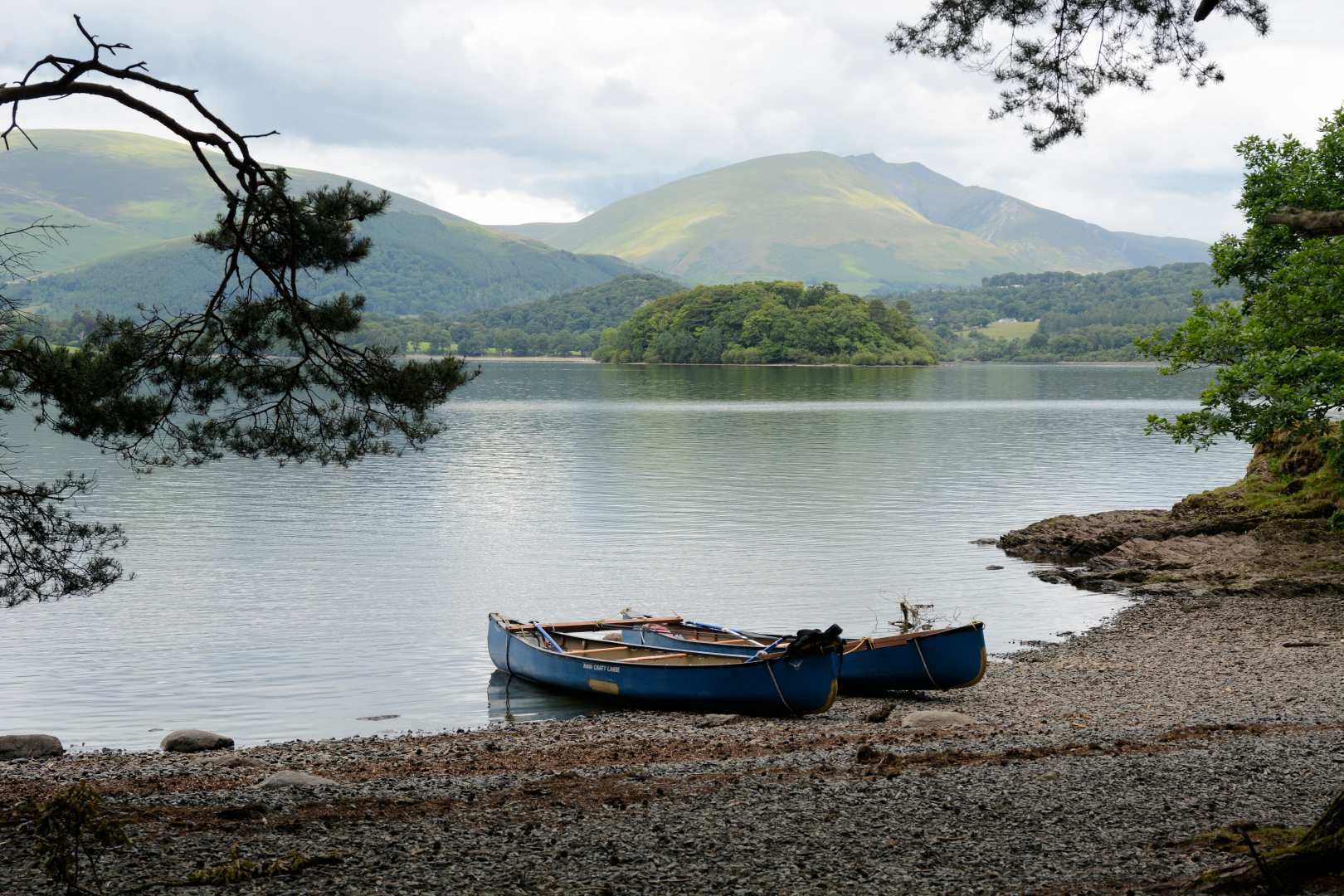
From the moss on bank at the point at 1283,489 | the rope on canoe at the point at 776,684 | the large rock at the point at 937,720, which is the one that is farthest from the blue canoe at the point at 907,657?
the moss on bank at the point at 1283,489

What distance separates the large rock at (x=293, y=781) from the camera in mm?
13219

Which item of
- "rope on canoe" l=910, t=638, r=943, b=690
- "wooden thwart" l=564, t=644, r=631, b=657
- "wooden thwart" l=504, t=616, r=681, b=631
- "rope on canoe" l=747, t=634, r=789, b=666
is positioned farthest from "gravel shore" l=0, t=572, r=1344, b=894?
"wooden thwart" l=504, t=616, r=681, b=631

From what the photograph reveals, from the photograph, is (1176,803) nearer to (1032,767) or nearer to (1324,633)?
(1032,767)

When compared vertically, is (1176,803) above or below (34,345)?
below

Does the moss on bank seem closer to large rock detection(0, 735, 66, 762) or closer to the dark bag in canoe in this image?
the dark bag in canoe

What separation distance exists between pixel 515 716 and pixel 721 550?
19426 millimetres

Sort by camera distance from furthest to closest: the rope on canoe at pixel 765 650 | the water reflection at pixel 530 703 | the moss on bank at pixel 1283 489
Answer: the moss on bank at pixel 1283 489 → the water reflection at pixel 530 703 → the rope on canoe at pixel 765 650

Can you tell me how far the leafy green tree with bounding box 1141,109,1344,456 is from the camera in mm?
25719

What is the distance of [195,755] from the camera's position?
722 inches

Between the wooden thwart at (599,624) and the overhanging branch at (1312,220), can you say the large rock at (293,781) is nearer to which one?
the overhanging branch at (1312,220)

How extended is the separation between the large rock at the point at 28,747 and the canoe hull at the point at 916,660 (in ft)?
37.2

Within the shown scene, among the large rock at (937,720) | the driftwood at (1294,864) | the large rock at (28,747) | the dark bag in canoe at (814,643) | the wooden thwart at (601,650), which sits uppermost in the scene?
the driftwood at (1294,864)

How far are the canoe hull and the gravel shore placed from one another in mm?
2357

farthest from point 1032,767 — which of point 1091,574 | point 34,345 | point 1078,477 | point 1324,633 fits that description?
point 1078,477
